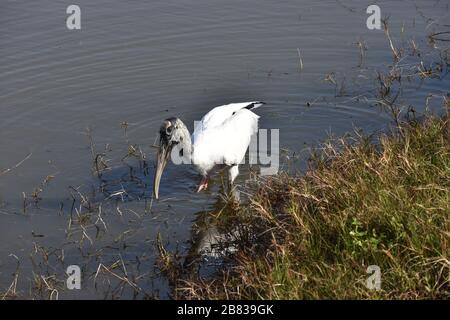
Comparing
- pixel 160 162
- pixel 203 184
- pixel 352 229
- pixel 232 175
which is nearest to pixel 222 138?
pixel 232 175

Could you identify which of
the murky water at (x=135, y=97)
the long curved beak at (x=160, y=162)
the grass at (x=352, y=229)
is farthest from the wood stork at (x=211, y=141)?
the grass at (x=352, y=229)

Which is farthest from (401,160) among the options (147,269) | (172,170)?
(172,170)

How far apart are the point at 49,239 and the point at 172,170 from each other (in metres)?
1.72

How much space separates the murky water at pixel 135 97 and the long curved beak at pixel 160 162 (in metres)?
0.20

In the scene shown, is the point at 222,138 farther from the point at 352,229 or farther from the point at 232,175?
the point at 352,229

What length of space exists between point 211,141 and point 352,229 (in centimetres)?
285

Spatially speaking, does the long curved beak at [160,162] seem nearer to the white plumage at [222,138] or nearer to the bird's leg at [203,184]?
the white plumage at [222,138]

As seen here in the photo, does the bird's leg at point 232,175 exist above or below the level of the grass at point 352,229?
below

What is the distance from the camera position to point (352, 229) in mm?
5660

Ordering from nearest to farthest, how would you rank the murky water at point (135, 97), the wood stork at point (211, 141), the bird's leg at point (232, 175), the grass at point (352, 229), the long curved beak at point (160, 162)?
1. the grass at point (352, 229)
2. the murky water at point (135, 97)
3. the long curved beak at point (160, 162)
4. the wood stork at point (211, 141)
5. the bird's leg at point (232, 175)

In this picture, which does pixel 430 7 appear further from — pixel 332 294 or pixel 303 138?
pixel 332 294

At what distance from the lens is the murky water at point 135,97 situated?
722 cm
